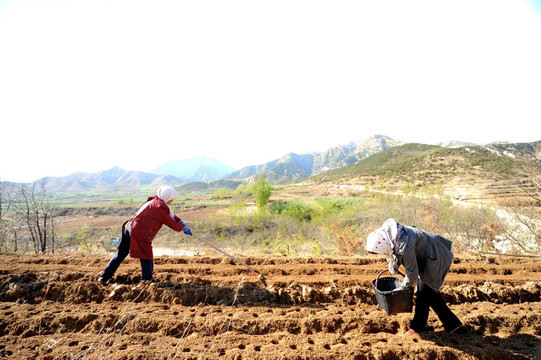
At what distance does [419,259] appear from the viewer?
3.07m

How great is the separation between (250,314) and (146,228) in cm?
233

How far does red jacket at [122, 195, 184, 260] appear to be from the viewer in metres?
4.24

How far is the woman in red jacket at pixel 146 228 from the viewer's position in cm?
425

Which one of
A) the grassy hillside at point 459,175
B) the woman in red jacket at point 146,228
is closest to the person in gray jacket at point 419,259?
the woman in red jacket at point 146,228

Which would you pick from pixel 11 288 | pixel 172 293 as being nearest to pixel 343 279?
pixel 172 293

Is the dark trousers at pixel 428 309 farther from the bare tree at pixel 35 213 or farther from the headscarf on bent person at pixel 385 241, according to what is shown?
the bare tree at pixel 35 213

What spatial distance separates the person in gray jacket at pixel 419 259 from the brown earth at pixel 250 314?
0.76 ft

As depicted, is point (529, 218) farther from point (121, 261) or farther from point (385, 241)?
point (121, 261)

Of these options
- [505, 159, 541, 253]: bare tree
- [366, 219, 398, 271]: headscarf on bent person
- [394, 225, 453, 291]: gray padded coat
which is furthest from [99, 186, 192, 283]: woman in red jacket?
[505, 159, 541, 253]: bare tree

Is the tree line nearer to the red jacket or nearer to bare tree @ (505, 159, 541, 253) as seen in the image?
the red jacket

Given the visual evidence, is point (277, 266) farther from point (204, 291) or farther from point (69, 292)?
point (69, 292)

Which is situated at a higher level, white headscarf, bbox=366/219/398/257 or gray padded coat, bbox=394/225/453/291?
white headscarf, bbox=366/219/398/257

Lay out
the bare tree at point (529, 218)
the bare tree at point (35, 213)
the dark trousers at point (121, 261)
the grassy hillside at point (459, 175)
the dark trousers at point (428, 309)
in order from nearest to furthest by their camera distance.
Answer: the dark trousers at point (428, 309) → the dark trousers at point (121, 261) → the bare tree at point (529, 218) → the bare tree at point (35, 213) → the grassy hillside at point (459, 175)

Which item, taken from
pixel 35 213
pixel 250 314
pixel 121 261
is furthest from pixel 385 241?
pixel 35 213
